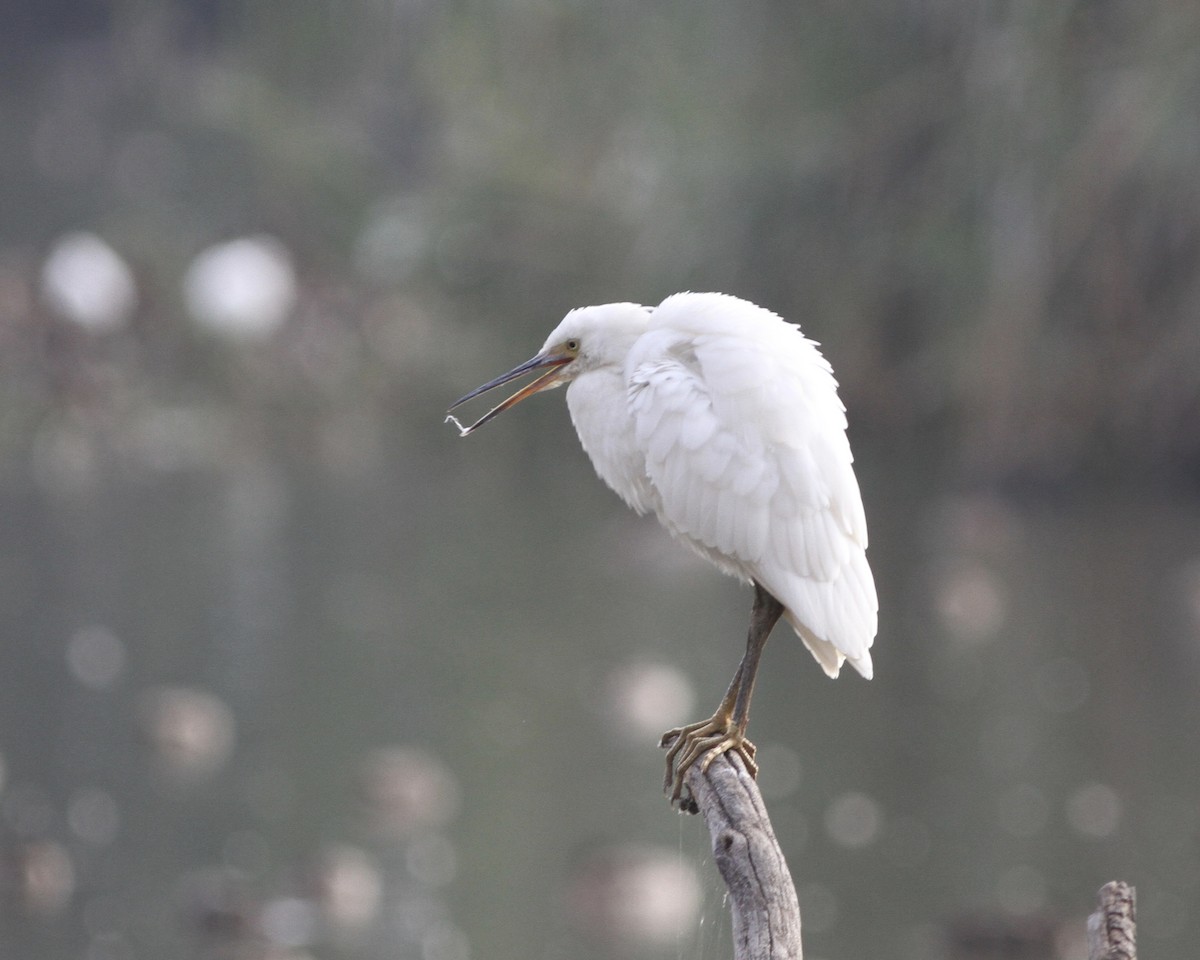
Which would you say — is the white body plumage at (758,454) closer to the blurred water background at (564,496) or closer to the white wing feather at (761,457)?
the white wing feather at (761,457)

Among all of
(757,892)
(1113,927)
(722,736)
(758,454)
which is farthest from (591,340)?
(1113,927)

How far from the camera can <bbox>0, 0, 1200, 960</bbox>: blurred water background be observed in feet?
16.7

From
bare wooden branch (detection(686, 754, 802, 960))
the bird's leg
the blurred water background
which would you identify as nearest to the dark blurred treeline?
the blurred water background

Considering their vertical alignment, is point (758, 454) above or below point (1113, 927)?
above

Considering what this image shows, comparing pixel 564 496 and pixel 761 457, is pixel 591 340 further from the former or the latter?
pixel 564 496

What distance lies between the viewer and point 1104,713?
6.14m

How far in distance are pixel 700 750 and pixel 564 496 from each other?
8.00 meters

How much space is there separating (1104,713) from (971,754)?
0.56 meters

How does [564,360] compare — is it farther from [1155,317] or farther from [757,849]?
[1155,317]

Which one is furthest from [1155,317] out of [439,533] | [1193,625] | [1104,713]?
[439,533]

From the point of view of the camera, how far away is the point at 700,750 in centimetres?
228

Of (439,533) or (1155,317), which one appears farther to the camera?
(439,533)

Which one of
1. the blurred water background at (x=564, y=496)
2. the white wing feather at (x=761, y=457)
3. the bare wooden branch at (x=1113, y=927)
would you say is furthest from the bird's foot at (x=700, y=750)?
the blurred water background at (x=564, y=496)

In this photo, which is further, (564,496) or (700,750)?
(564,496)
